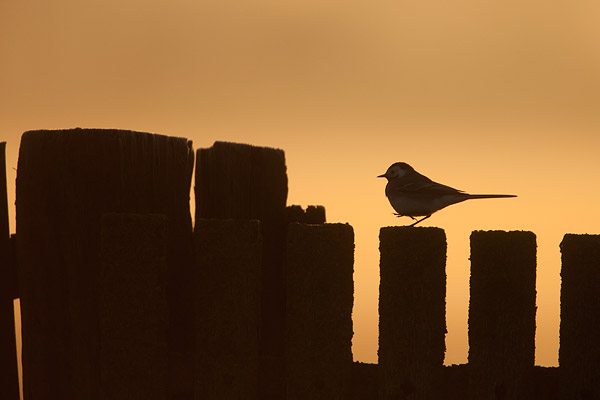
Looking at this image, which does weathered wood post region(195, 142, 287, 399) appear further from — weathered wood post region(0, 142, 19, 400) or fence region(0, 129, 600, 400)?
weathered wood post region(0, 142, 19, 400)

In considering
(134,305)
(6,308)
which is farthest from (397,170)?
(6,308)

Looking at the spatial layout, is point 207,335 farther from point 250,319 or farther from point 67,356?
point 67,356

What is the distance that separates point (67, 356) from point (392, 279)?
78.8 inches

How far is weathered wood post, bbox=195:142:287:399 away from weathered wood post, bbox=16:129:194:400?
0.83 feet

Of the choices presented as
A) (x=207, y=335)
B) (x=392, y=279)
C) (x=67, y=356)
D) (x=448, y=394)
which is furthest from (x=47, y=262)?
(x=448, y=394)

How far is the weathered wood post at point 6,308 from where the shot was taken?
15.0 feet

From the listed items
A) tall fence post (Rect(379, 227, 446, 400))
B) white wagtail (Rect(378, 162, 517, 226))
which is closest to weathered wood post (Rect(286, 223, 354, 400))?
tall fence post (Rect(379, 227, 446, 400))

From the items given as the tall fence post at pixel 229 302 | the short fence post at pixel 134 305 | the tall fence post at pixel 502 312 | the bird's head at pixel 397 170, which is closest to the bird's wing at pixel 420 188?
the bird's head at pixel 397 170

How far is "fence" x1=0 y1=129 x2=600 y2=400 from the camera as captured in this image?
3775 mm

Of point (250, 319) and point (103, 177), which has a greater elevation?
point (103, 177)

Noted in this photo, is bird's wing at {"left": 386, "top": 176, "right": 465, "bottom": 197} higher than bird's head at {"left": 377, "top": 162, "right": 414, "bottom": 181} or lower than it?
lower

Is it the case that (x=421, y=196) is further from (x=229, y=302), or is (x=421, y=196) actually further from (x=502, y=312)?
(x=229, y=302)

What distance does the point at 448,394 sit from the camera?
12.8 feet

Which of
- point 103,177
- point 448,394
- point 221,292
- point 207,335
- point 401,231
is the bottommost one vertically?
point 448,394
